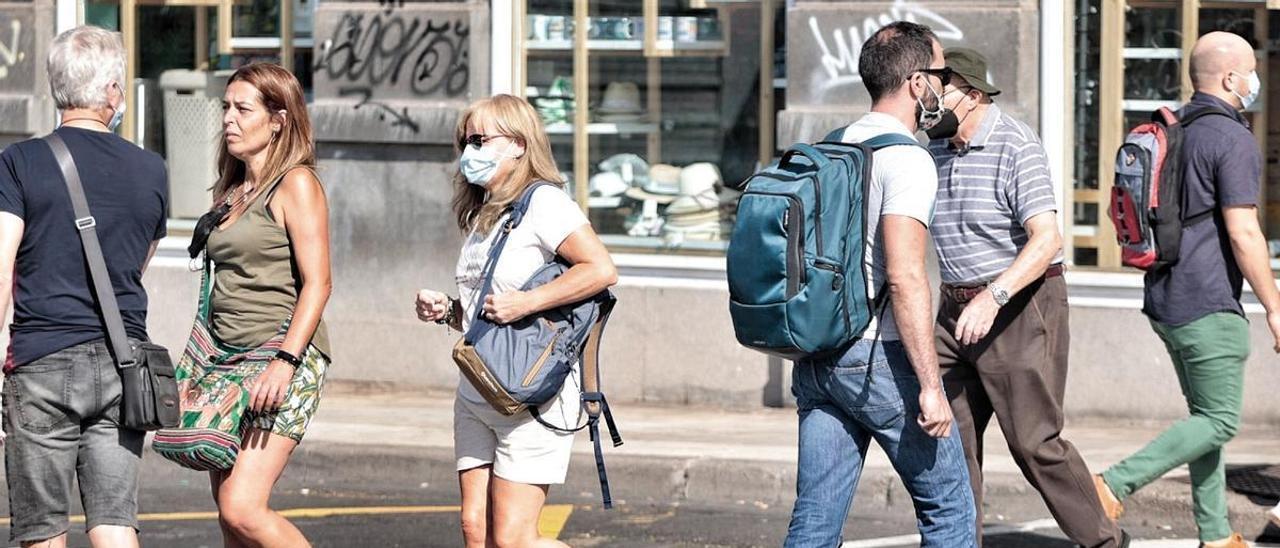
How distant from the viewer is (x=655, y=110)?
10680 mm

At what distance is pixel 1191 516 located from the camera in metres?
7.62

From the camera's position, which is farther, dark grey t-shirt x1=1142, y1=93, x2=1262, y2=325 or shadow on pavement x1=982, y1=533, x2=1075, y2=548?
shadow on pavement x1=982, y1=533, x2=1075, y2=548

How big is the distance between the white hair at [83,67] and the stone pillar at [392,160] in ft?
18.8

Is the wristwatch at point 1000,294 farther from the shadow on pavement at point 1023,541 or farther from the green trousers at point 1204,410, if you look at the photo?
the shadow on pavement at point 1023,541

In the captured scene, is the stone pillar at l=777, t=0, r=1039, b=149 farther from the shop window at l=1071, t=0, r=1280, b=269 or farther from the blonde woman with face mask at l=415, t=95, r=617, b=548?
the blonde woman with face mask at l=415, t=95, r=617, b=548

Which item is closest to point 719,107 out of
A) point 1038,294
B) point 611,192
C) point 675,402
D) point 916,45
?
point 611,192

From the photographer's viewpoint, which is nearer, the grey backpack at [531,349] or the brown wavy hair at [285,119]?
the grey backpack at [531,349]

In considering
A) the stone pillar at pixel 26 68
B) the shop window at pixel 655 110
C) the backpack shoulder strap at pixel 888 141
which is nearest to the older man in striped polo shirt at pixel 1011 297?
the backpack shoulder strap at pixel 888 141

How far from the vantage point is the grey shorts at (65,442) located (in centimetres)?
484

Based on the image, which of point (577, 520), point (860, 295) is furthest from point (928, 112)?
point (577, 520)

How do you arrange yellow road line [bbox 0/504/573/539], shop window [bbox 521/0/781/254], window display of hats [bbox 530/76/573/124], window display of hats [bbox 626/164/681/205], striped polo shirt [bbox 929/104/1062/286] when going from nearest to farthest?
striped polo shirt [bbox 929/104/1062/286] → yellow road line [bbox 0/504/573/539] → shop window [bbox 521/0/781/254] → window display of hats [bbox 626/164/681/205] → window display of hats [bbox 530/76/573/124]

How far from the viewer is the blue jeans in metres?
4.87

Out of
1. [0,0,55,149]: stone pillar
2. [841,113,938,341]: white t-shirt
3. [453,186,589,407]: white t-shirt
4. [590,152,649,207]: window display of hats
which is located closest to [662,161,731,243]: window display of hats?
[590,152,649,207]: window display of hats

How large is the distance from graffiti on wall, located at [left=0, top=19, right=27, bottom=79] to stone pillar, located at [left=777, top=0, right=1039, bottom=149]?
488cm
